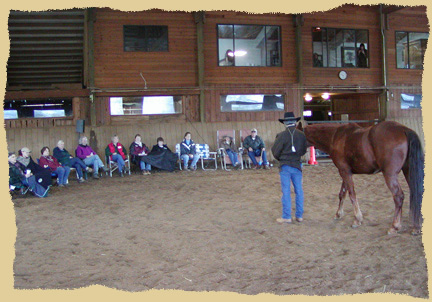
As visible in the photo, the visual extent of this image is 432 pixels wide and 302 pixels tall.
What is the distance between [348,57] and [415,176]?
11940 mm

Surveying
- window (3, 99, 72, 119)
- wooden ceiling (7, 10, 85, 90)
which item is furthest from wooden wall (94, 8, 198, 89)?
window (3, 99, 72, 119)

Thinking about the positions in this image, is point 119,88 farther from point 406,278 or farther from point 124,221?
point 406,278

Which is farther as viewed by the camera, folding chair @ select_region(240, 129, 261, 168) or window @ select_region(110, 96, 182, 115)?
window @ select_region(110, 96, 182, 115)

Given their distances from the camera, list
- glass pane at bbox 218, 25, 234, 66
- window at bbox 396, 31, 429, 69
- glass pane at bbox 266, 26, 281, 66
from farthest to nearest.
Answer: window at bbox 396, 31, 429, 69 → glass pane at bbox 266, 26, 281, 66 → glass pane at bbox 218, 25, 234, 66

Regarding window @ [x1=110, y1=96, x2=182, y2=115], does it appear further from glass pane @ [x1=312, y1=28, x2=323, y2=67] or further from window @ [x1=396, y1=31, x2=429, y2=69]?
window @ [x1=396, y1=31, x2=429, y2=69]

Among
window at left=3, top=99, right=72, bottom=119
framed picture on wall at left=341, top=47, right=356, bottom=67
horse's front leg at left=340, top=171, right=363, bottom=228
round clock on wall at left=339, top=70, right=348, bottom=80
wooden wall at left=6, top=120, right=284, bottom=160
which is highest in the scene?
framed picture on wall at left=341, top=47, right=356, bottom=67

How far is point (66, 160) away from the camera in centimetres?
1027

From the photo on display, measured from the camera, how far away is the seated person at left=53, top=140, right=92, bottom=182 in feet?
33.6

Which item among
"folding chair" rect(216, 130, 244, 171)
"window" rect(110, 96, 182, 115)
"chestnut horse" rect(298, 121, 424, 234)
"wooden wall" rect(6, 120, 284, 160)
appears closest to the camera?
"chestnut horse" rect(298, 121, 424, 234)

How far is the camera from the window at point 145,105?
1359 centimetres

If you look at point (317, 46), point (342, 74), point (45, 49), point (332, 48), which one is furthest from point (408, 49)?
point (45, 49)

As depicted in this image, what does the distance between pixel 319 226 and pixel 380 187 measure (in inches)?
127

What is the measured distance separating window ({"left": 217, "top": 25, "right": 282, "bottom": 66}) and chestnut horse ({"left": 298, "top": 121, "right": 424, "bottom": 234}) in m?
8.86

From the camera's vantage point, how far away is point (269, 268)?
4.20 metres
